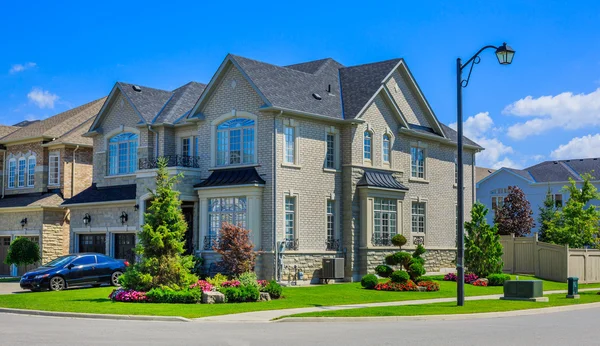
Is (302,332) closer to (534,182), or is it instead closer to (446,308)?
(446,308)

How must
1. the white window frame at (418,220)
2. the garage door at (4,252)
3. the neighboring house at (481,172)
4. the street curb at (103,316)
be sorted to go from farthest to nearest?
the neighboring house at (481,172)
the garage door at (4,252)
the white window frame at (418,220)
the street curb at (103,316)

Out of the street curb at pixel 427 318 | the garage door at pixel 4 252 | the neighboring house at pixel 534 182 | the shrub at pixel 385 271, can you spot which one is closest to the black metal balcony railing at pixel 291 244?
the shrub at pixel 385 271

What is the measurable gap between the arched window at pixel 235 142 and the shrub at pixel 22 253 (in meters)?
11.7

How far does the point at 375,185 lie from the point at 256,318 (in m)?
15.6

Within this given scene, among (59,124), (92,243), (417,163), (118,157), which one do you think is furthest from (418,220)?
(59,124)

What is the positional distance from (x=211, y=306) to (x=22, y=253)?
18.9m

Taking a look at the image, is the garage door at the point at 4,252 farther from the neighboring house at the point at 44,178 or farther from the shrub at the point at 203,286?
the shrub at the point at 203,286

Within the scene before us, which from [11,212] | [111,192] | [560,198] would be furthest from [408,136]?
[560,198]

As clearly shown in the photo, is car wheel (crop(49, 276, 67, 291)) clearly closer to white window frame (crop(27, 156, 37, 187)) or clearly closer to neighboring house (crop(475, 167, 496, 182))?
white window frame (crop(27, 156, 37, 187))

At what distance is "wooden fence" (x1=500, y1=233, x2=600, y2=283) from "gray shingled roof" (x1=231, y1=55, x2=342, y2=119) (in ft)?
42.4

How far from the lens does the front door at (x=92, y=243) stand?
37.6 meters

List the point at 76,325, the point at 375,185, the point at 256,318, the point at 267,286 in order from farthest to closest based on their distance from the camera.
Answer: the point at 375,185
the point at 267,286
the point at 256,318
the point at 76,325

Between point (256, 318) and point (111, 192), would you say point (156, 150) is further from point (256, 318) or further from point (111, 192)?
point (256, 318)

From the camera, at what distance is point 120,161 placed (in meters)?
38.0
